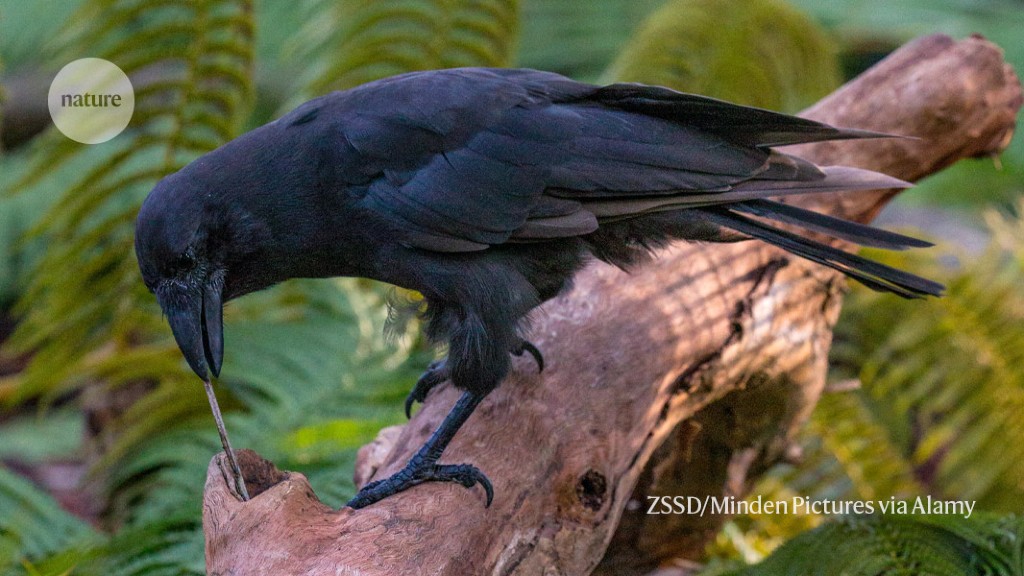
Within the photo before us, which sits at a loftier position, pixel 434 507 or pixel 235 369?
pixel 434 507

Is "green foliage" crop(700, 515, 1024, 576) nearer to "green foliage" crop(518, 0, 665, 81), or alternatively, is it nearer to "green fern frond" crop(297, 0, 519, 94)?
"green fern frond" crop(297, 0, 519, 94)

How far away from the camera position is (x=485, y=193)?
2029mm

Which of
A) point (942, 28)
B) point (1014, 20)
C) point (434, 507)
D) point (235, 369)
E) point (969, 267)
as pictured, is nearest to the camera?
point (434, 507)

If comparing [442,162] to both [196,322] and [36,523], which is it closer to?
[196,322]

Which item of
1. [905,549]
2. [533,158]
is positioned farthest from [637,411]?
[905,549]

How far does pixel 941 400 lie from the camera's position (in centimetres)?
334

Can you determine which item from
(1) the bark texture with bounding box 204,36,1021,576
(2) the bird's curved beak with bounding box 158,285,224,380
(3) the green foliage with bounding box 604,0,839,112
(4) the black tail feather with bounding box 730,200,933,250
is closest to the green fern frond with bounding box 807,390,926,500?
(1) the bark texture with bounding box 204,36,1021,576

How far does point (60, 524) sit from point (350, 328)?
46.7 inches

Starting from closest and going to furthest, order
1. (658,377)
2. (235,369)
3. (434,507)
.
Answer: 1. (434,507)
2. (658,377)
3. (235,369)

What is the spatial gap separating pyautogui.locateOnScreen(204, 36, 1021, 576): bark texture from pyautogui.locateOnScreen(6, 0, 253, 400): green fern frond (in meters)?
1.62

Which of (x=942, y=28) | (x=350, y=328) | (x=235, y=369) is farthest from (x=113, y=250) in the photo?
(x=942, y=28)

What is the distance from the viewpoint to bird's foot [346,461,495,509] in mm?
1847

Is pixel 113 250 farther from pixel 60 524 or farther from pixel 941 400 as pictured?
pixel 941 400

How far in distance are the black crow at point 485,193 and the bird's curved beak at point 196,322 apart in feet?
0.09
